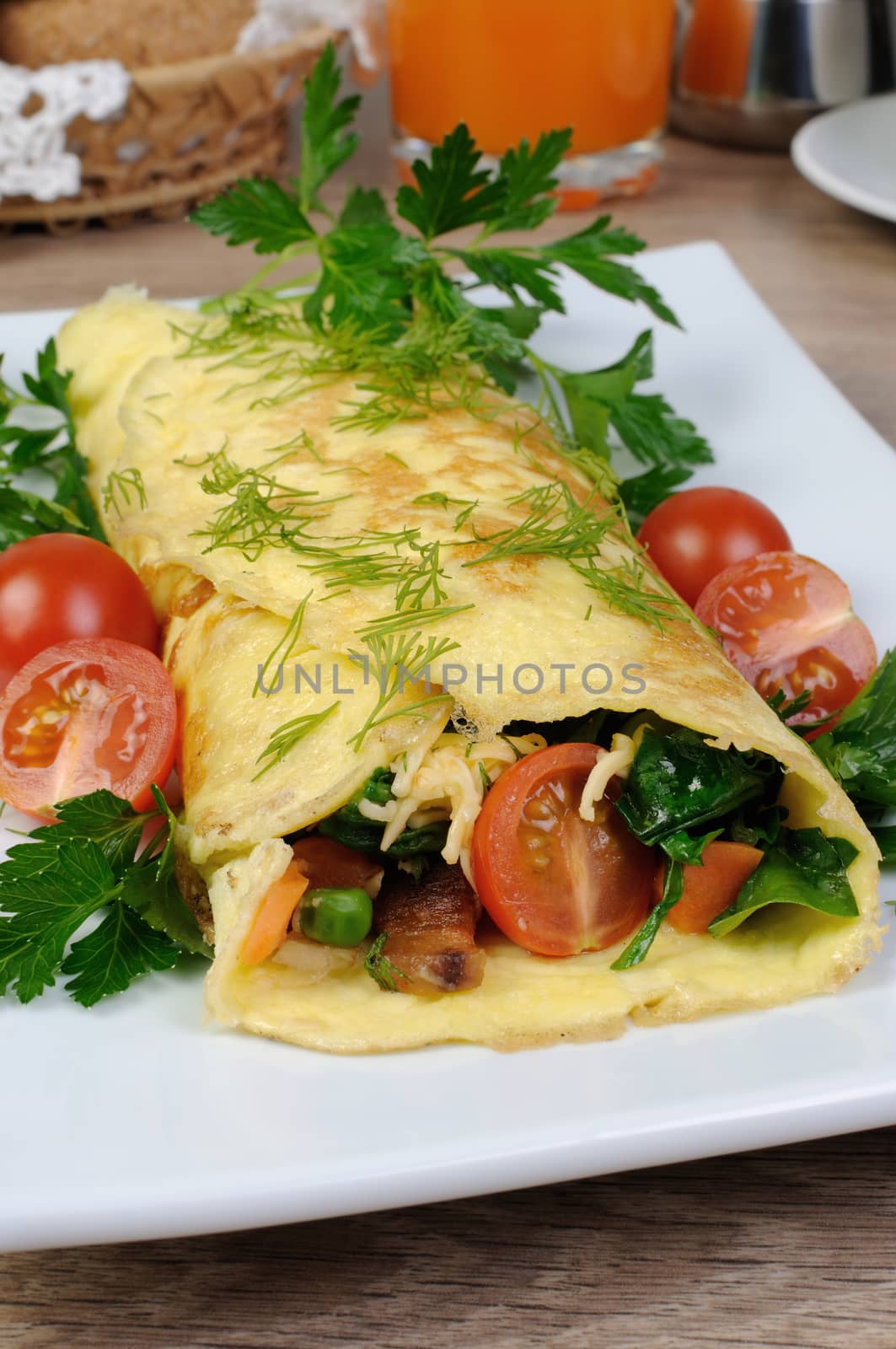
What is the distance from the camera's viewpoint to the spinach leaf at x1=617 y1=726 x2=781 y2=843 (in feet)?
8.17

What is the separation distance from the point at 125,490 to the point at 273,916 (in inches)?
51.3

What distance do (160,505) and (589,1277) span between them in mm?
1891

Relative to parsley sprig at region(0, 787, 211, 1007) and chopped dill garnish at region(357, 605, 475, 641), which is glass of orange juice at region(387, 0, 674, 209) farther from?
parsley sprig at region(0, 787, 211, 1007)

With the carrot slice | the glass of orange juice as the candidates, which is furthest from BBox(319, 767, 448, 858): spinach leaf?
the glass of orange juice

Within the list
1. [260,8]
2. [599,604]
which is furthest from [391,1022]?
[260,8]

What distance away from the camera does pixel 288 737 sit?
249cm

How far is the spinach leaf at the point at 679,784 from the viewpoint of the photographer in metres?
2.49

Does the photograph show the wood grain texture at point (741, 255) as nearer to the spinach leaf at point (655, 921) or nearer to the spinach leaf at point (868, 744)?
the spinach leaf at point (868, 744)

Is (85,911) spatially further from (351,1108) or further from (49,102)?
(49,102)

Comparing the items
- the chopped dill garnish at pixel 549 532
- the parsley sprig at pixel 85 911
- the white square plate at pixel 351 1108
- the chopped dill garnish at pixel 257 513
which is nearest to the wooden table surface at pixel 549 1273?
the white square plate at pixel 351 1108

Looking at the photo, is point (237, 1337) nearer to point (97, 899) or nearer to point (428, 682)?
point (97, 899)

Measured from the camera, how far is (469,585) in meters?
2.61

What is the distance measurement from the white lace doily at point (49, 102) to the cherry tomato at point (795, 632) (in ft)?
11.8

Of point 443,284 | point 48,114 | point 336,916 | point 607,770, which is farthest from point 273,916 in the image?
point 48,114
